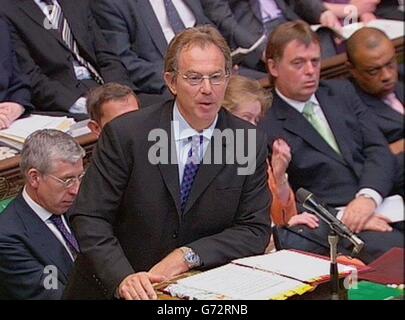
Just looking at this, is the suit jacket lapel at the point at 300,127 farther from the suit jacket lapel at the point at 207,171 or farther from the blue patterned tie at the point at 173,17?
the suit jacket lapel at the point at 207,171

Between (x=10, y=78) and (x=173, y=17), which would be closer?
(x=10, y=78)

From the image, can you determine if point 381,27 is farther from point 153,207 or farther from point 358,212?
point 153,207

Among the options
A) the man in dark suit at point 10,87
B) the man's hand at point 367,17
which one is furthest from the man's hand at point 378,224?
the man in dark suit at point 10,87

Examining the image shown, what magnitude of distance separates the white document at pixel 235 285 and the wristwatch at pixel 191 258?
146mm

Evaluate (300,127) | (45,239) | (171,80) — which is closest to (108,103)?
(171,80)

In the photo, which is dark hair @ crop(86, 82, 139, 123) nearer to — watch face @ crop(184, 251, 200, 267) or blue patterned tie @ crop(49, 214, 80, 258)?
blue patterned tie @ crop(49, 214, 80, 258)

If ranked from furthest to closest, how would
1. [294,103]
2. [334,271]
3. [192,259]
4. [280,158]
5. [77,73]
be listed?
[294,103] < [280,158] < [77,73] < [192,259] < [334,271]

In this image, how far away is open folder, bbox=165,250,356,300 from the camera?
194cm

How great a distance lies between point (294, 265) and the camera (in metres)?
2.03

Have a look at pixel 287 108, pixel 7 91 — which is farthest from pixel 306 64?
pixel 7 91

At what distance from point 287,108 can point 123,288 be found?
1.01 m

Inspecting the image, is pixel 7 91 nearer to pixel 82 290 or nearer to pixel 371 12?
pixel 82 290

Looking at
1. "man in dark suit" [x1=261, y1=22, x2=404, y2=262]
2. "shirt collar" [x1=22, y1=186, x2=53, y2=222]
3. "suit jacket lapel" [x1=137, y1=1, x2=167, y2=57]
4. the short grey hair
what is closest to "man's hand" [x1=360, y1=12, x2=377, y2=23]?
"man in dark suit" [x1=261, y1=22, x2=404, y2=262]

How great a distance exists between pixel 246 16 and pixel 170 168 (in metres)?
0.75
